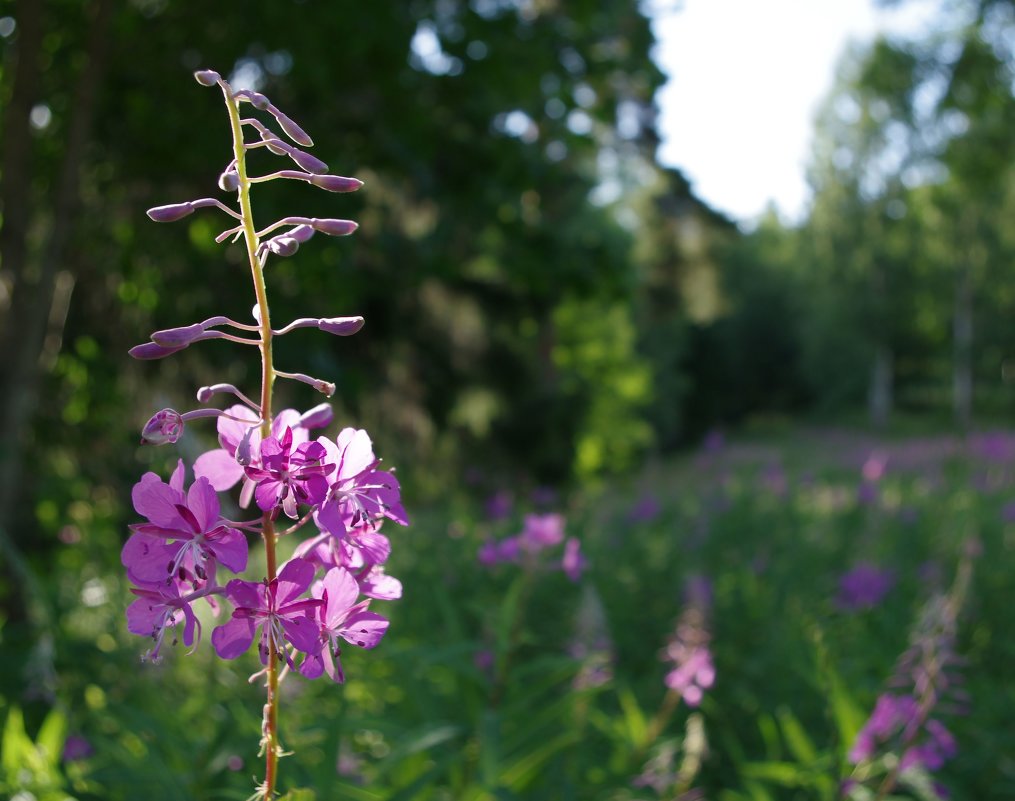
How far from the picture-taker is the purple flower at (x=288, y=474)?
0.92 m

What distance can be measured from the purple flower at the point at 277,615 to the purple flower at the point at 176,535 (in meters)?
0.03

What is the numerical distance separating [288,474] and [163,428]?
0.15 m

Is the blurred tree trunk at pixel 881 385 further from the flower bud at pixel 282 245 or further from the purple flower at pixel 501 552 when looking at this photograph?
the flower bud at pixel 282 245

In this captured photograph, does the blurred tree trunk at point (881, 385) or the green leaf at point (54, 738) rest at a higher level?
the green leaf at point (54, 738)

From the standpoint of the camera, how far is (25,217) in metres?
4.76

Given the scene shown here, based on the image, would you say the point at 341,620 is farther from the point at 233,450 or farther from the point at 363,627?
the point at 233,450

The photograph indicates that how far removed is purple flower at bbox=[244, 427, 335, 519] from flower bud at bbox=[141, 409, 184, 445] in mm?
95

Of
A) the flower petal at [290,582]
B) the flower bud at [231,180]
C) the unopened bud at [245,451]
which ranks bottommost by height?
the flower petal at [290,582]

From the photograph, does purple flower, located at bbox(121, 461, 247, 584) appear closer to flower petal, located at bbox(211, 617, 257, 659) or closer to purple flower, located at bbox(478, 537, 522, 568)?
flower petal, located at bbox(211, 617, 257, 659)

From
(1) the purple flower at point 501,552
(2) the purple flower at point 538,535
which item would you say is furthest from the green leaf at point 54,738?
(2) the purple flower at point 538,535

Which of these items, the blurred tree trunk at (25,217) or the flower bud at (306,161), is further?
the blurred tree trunk at (25,217)

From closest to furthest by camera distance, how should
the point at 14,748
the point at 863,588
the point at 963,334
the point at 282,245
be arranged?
the point at 282,245
the point at 14,748
the point at 863,588
the point at 963,334

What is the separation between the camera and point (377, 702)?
3.49m

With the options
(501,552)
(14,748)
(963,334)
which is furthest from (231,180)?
(963,334)
